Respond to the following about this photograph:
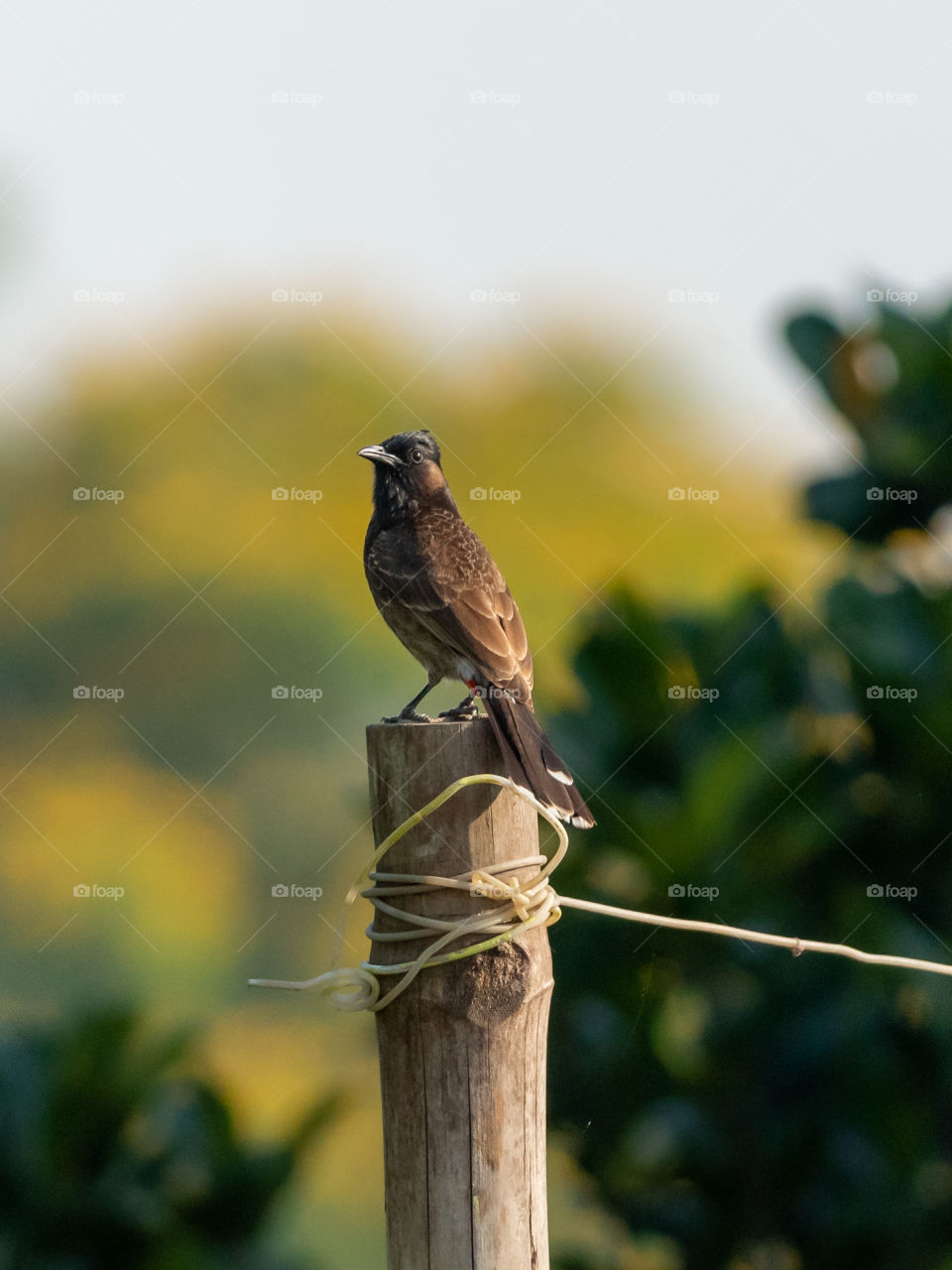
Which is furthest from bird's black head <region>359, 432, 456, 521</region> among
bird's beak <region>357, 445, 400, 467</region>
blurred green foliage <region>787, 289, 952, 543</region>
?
blurred green foliage <region>787, 289, 952, 543</region>

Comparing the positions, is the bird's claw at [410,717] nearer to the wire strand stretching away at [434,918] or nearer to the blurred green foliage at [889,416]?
the wire strand stretching away at [434,918]

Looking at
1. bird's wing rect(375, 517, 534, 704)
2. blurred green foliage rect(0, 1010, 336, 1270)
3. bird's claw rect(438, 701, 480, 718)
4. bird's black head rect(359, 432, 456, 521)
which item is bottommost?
blurred green foliage rect(0, 1010, 336, 1270)

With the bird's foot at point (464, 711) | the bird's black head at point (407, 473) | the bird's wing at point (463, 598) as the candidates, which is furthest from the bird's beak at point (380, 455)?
the bird's foot at point (464, 711)

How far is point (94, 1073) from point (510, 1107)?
202cm

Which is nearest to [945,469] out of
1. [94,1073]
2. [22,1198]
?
[94,1073]

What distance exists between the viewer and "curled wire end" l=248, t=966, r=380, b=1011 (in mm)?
1568

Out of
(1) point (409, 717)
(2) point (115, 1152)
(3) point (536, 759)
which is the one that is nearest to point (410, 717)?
(1) point (409, 717)

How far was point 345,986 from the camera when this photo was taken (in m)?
1.59

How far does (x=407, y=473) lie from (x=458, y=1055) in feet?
5.81

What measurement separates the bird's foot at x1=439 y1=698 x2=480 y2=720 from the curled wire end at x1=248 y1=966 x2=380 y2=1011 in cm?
77

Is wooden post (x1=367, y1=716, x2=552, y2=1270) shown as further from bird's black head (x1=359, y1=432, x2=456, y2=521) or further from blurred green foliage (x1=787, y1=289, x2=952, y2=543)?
blurred green foliage (x1=787, y1=289, x2=952, y2=543)

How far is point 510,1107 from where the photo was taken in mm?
1534

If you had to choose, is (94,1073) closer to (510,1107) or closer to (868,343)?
(510,1107)

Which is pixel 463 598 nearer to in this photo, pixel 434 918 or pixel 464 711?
pixel 464 711
